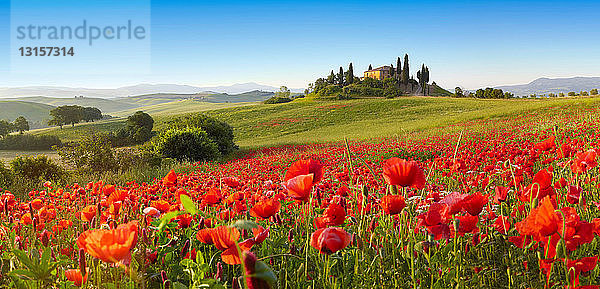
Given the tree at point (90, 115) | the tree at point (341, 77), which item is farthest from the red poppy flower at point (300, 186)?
the tree at point (341, 77)

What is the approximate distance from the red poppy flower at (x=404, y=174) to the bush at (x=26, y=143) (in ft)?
163

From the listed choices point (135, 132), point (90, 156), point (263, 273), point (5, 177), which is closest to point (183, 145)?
point (90, 156)

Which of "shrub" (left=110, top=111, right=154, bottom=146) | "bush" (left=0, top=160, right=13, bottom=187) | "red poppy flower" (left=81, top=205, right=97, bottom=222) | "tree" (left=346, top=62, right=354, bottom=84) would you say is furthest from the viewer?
"tree" (left=346, top=62, right=354, bottom=84)

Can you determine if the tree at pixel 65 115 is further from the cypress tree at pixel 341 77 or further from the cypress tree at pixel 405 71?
the cypress tree at pixel 405 71

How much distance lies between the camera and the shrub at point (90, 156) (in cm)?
1439

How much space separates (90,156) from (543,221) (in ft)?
51.9

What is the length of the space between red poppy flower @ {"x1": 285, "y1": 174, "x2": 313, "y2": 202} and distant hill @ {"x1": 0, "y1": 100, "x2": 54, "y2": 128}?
108 meters

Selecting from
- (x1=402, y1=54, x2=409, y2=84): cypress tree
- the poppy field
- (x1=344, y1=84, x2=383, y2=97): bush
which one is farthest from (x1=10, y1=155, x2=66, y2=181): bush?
(x1=402, y1=54, x2=409, y2=84): cypress tree

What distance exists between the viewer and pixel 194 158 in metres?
19.6

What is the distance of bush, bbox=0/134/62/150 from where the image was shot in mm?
43250

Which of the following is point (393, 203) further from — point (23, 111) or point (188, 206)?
point (23, 111)

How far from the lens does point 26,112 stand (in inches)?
3794

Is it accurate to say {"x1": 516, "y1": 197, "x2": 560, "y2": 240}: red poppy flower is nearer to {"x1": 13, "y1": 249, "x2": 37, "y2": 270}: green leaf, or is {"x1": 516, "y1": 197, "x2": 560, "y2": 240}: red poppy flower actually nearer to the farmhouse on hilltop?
{"x1": 13, "y1": 249, "x2": 37, "y2": 270}: green leaf

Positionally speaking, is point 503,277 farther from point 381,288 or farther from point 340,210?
point 340,210
